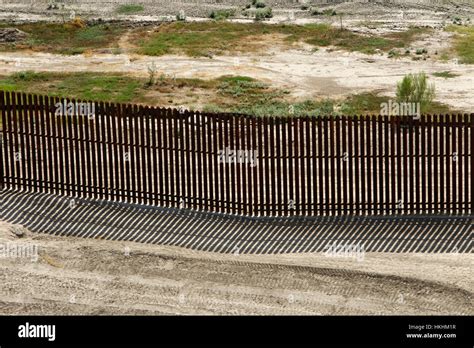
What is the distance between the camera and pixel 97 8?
197 ft

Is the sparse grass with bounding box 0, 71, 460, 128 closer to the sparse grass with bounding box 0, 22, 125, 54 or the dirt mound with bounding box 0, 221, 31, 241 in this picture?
the sparse grass with bounding box 0, 22, 125, 54

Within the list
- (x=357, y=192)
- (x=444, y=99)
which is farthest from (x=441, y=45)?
(x=357, y=192)

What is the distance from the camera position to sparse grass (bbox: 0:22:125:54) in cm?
4725

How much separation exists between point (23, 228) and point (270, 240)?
4700mm

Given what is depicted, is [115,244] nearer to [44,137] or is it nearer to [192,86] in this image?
[44,137]

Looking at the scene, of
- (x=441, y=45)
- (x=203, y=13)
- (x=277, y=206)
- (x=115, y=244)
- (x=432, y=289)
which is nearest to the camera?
(x=432, y=289)

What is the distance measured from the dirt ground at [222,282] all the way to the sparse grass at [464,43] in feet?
87.7

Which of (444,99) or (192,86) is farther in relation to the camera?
(192,86)

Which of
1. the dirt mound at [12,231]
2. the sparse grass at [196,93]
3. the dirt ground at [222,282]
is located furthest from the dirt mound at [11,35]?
the dirt ground at [222,282]

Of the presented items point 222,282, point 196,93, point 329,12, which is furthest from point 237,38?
point 222,282

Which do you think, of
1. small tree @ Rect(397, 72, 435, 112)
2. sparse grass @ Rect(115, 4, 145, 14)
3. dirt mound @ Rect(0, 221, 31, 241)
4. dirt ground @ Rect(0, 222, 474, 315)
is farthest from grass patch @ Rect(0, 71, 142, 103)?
sparse grass @ Rect(115, 4, 145, 14)

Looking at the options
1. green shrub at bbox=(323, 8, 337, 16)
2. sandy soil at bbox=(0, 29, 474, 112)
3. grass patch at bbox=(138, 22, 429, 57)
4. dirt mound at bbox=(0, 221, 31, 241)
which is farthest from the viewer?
green shrub at bbox=(323, 8, 337, 16)

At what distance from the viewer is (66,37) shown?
166 feet

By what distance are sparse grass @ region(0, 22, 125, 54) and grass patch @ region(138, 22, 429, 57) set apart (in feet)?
7.56
